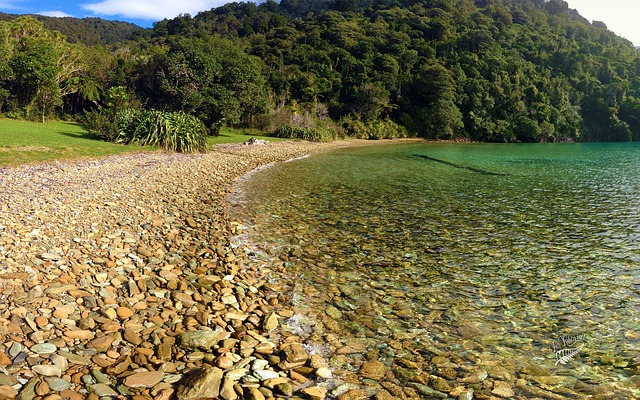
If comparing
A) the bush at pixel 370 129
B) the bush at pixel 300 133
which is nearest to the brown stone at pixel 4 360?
the bush at pixel 300 133

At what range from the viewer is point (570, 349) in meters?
5.25

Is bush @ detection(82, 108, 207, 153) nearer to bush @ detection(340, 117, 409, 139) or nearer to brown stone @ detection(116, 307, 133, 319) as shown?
brown stone @ detection(116, 307, 133, 319)

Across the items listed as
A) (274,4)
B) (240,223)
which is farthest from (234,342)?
(274,4)

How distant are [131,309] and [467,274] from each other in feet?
Answer: 19.9

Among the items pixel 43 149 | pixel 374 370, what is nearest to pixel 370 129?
pixel 43 149

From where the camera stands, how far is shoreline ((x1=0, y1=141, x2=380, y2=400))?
405 cm

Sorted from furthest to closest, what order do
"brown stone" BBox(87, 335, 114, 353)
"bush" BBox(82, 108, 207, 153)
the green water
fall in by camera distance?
"bush" BBox(82, 108, 207, 153) < the green water < "brown stone" BBox(87, 335, 114, 353)

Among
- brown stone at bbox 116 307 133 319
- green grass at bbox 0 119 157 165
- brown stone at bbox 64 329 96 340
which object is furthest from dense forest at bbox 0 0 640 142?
brown stone at bbox 64 329 96 340

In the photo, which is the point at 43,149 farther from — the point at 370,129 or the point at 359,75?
the point at 359,75

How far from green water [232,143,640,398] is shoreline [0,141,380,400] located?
94 cm

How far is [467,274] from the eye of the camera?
7.75 m

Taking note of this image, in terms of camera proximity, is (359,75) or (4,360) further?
(359,75)

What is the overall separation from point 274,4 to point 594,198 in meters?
166

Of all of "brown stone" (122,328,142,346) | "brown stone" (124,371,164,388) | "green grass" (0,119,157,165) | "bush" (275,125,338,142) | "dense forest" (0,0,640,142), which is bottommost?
"brown stone" (124,371,164,388)
